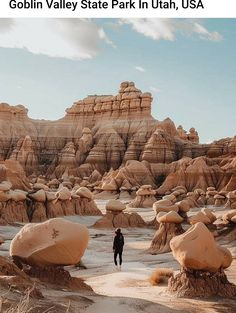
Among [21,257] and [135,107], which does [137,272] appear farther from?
[135,107]

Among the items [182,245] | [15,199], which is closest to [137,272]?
[182,245]

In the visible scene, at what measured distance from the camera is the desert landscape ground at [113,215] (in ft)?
29.5

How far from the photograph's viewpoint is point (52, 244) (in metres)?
9.38

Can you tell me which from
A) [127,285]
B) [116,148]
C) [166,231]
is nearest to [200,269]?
[127,285]

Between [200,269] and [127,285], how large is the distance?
7.69 feet

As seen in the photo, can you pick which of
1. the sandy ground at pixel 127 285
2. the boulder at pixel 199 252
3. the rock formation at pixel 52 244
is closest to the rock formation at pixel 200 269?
the boulder at pixel 199 252

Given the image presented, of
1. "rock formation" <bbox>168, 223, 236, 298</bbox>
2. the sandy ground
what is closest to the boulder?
"rock formation" <bbox>168, 223, 236, 298</bbox>

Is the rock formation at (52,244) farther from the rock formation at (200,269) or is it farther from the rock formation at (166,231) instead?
the rock formation at (166,231)

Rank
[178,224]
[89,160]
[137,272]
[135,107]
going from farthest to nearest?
[135,107] → [89,160] → [178,224] → [137,272]

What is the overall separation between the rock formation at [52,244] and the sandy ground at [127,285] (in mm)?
920

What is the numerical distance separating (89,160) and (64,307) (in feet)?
187

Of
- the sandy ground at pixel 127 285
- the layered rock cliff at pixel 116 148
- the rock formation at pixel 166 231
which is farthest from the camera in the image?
the layered rock cliff at pixel 116 148

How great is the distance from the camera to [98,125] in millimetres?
73500

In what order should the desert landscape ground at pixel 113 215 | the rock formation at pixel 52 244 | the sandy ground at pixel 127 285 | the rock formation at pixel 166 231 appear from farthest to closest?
the rock formation at pixel 166 231 < the rock formation at pixel 52 244 < the desert landscape ground at pixel 113 215 < the sandy ground at pixel 127 285
